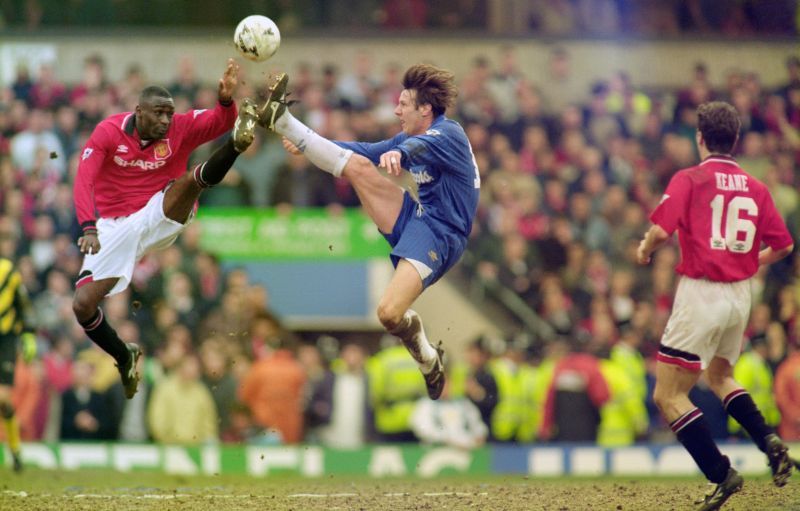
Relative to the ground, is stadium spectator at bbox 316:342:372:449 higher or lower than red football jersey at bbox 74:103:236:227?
lower

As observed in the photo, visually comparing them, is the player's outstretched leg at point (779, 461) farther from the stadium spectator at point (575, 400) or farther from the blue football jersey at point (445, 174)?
the stadium spectator at point (575, 400)

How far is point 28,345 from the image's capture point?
15.0 metres

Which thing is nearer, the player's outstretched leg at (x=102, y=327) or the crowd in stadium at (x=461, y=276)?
the player's outstretched leg at (x=102, y=327)

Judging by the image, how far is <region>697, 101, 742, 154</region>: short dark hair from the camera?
9953 mm

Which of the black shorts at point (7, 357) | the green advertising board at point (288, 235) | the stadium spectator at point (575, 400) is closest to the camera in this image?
the black shorts at point (7, 357)

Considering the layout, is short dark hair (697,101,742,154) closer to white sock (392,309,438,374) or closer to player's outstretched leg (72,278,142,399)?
white sock (392,309,438,374)

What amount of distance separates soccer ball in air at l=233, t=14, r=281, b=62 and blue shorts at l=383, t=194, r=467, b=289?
5.13ft

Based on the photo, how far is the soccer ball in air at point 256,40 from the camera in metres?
10.5

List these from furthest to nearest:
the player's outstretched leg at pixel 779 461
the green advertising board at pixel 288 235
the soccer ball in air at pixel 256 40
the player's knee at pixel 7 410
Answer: the green advertising board at pixel 288 235 < the player's knee at pixel 7 410 < the soccer ball in air at pixel 256 40 < the player's outstretched leg at pixel 779 461

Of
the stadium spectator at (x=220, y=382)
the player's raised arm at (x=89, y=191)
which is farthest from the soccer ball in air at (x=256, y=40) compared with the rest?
the stadium spectator at (x=220, y=382)

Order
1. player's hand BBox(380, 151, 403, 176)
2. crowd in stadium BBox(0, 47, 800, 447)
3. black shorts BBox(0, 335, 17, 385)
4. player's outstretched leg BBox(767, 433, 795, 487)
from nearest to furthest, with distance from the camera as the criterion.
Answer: player's hand BBox(380, 151, 403, 176)
player's outstretched leg BBox(767, 433, 795, 487)
black shorts BBox(0, 335, 17, 385)
crowd in stadium BBox(0, 47, 800, 447)

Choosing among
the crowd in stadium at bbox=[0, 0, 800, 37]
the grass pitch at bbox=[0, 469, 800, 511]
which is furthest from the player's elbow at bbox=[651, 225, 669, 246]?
the crowd in stadium at bbox=[0, 0, 800, 37]

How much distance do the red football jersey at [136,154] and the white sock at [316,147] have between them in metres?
0.55

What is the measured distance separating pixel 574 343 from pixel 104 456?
5629 mm
